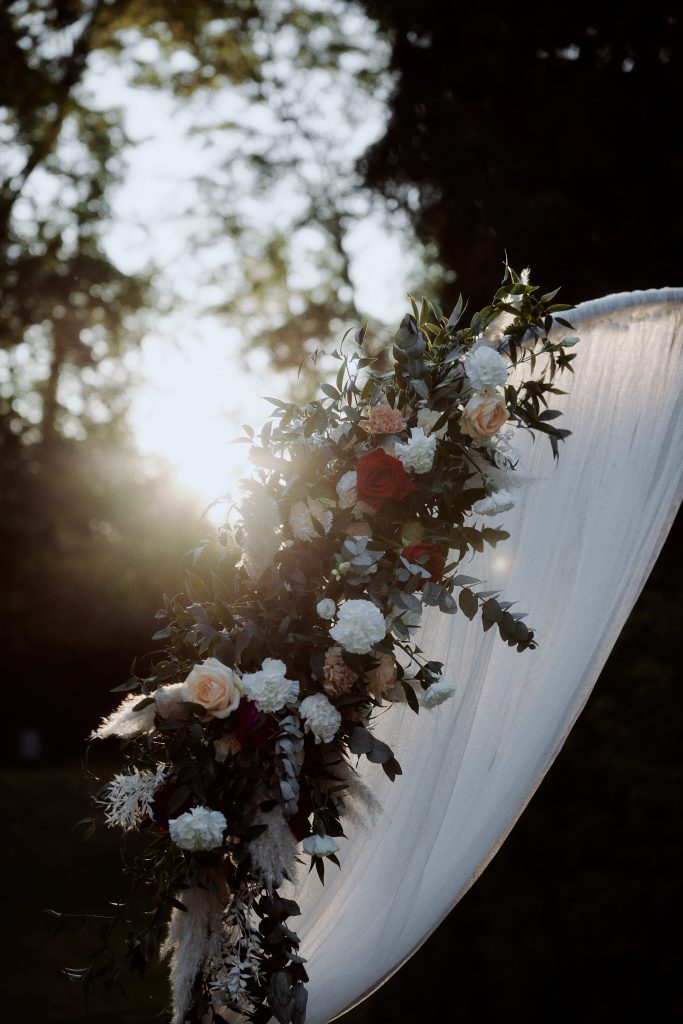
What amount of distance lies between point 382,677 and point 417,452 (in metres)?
0.48

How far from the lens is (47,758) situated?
1517cm

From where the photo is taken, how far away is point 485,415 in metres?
2.19

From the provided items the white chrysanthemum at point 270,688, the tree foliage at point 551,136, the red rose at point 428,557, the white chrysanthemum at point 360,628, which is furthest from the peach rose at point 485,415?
the tree foliage at point 551,136

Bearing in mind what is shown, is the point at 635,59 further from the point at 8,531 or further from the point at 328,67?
the point at 8,531

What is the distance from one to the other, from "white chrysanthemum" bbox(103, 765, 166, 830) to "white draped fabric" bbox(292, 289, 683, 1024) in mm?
680

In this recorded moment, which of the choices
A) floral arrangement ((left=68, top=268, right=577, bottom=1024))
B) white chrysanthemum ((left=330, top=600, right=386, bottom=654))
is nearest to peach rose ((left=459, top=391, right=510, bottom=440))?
floral arrangement ((left=68, top=268, right=577, bottom=1024))

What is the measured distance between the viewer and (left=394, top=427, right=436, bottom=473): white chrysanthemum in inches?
86.0

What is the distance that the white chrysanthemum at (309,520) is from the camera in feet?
7.26

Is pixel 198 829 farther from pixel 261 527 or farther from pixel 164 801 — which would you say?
pixel 261 527

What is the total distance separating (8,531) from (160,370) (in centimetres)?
281

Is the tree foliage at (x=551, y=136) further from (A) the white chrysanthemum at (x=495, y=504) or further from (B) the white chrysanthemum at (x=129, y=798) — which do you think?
(B) the white chrysanthemum at (x=129, y=798)

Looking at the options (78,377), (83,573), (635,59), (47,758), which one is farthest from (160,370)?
(635,59)

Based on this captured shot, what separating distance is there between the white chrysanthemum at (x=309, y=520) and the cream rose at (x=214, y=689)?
1.14 ft

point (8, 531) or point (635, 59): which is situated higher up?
point (635, 59)
